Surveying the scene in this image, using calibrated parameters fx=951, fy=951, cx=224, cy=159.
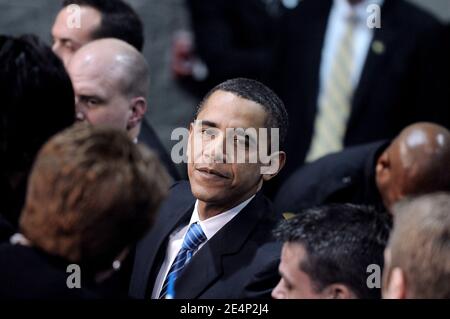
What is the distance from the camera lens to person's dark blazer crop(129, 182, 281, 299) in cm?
208

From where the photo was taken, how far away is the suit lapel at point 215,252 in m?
2.10

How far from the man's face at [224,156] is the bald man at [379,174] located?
31.8 inches

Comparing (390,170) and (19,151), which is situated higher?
(19,151)

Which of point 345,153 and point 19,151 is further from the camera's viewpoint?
point 345,153

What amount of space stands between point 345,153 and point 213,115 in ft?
3.66

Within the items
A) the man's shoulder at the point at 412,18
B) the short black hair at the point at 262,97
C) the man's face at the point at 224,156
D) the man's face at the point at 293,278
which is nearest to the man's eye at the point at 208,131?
the man's face at the point at 224,156

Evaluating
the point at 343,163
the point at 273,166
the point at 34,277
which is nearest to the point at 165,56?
the point at 343,163

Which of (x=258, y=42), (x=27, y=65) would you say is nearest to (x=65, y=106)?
(x=27, y=65)

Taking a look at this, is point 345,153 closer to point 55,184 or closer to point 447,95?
point 447,95

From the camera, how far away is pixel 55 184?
1606 millimetres

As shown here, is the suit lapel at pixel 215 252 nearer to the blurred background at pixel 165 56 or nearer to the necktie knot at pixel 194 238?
the necktie knot at pixel 194 238

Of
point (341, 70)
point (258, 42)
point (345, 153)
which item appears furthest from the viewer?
point (258, 42)

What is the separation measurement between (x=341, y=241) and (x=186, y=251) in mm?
415
